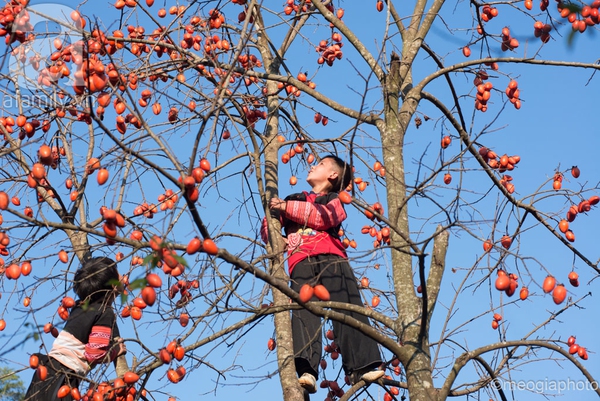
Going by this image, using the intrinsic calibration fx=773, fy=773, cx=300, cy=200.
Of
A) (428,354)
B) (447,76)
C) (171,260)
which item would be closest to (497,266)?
(428,354)

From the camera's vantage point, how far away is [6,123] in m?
4.24

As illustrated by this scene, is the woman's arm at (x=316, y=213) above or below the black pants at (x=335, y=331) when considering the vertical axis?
above

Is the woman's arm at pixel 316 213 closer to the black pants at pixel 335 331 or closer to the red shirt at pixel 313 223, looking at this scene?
the red shirt at pixel 313 223

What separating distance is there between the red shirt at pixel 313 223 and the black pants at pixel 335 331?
7 centimetres

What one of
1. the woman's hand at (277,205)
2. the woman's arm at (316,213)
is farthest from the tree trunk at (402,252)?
the woman's hand at (277,205)

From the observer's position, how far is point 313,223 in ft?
14.6

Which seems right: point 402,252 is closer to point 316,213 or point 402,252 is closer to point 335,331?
point 316,213

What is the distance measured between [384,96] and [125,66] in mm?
1441

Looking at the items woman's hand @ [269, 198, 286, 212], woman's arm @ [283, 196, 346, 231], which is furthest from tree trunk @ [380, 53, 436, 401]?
woman's hand @ [269, 198, 286, 212]

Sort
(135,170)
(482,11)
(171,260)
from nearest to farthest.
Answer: (171,260)
(135,170)
(482,11)

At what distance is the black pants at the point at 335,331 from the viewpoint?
4.20 metres

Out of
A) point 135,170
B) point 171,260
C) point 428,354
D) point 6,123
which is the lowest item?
point 171,260

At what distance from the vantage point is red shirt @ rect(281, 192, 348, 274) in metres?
4.35

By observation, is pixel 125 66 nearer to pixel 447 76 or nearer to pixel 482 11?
pixel 447 76
